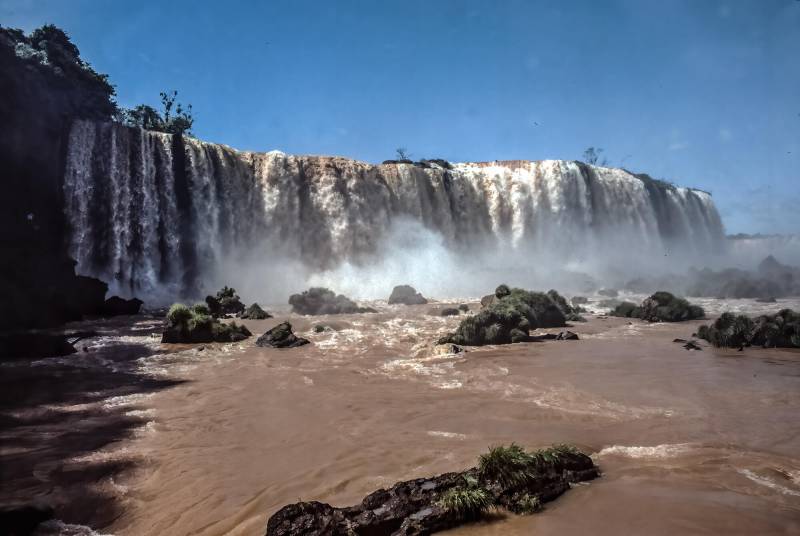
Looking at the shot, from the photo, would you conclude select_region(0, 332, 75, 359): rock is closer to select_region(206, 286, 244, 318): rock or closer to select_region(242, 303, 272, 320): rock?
select_region(242, 303, 272, 320): rock

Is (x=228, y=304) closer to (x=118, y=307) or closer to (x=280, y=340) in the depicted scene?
(x=118, y=307)

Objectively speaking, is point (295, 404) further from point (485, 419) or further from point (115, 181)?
point (115, 181)

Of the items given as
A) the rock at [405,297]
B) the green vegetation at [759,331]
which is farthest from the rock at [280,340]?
the rock at [405,297]

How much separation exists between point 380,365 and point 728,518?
7889 mm

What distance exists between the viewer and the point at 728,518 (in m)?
3.11

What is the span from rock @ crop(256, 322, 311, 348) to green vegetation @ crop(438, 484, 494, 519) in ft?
33.8

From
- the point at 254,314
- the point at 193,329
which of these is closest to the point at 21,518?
the point at 193,329

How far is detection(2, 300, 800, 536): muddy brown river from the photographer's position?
12.2 feet

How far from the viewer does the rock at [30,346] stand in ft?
37.7

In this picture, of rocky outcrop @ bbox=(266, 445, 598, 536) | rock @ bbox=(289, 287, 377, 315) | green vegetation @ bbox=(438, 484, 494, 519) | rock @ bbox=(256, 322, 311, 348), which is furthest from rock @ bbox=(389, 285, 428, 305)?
green vegetation @ bbox=(438, 484, 494, 519)

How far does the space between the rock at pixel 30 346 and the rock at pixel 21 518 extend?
997cm

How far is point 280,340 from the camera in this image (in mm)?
13320

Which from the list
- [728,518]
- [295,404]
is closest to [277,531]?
[728,518]

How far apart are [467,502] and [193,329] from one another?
12.6 m
